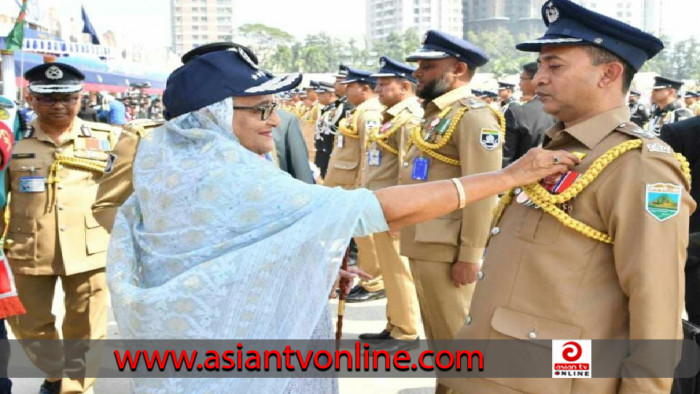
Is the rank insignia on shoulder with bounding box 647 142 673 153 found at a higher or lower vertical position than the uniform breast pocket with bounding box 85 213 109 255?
higher

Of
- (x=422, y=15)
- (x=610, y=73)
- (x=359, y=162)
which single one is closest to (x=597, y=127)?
(x=610, y=73)

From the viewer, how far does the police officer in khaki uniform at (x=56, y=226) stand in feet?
14.3

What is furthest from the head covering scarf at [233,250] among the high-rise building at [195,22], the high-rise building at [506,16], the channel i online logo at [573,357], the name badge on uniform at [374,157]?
the high-rise building at [195,22]

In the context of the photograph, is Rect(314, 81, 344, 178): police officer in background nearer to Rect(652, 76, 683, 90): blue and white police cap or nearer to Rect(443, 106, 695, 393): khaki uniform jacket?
Rect(652, 76, 683, 90): blue and white police cap

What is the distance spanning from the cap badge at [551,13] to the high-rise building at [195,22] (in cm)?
16651

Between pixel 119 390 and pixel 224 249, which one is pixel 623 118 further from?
pixel 119 390

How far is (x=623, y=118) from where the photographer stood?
2.27 metres

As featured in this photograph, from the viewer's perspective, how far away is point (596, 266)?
2.14 meters

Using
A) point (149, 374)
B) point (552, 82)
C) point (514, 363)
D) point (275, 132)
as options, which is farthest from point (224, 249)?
point (275, 132)

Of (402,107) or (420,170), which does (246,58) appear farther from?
(402,107)

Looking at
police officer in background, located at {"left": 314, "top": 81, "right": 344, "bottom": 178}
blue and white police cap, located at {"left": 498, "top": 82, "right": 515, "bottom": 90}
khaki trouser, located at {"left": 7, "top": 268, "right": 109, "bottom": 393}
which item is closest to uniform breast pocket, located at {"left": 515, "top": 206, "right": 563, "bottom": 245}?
khaki trouser, located at {"left": 7, "top": 268, "right": 109, "bottom": 393}

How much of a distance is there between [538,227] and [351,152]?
219 inches

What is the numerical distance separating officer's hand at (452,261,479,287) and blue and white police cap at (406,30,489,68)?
1216 mm

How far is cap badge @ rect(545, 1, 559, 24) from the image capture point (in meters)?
2.34
